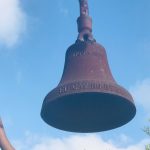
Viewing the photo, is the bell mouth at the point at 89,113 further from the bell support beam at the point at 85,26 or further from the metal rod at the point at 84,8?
the metal rod at the point at 84,8

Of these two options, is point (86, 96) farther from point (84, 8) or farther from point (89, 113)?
point (84, 8)

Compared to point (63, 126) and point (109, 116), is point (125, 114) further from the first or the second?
point (63, 126)

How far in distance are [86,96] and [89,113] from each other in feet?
0.64

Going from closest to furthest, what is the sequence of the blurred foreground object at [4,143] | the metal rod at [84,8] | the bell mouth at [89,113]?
the blurred foreground object at [4,143], the metal rod at [84,8], the bell mouth at [89,113]

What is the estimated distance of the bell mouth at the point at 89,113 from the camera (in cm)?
425

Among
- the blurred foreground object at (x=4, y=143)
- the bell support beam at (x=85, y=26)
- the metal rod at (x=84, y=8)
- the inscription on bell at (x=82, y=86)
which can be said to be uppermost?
the metal rod at (x=84, y=8)

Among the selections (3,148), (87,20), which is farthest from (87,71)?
(3,148)

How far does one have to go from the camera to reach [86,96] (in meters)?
4.56

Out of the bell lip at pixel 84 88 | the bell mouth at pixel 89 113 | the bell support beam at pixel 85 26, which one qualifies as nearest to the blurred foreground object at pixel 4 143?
the bell lip at pixel 84 88

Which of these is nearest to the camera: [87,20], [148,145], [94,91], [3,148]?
[3,148]

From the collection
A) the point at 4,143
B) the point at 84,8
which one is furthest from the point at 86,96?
the point at 4,143

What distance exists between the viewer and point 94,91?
3764mm

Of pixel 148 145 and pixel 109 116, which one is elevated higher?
pixel 148 145

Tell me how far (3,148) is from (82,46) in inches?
59.1
